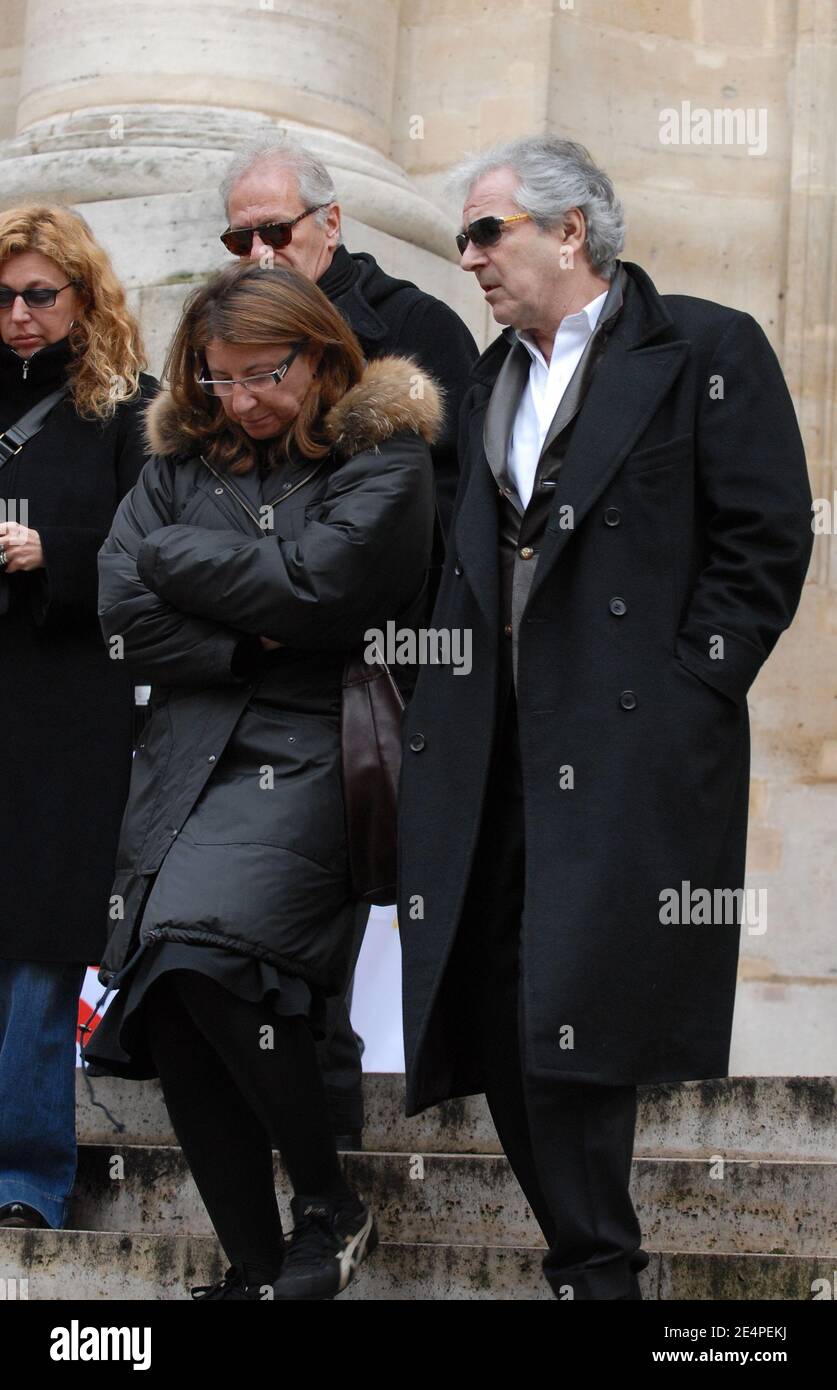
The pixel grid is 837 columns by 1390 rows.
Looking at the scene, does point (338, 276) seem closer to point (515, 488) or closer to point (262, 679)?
point (515, 488)

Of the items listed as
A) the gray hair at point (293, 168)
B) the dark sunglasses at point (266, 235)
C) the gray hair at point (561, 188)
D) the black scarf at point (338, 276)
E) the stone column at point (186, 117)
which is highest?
the stone column at point (186, 117)

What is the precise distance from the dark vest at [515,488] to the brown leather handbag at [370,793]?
25 cm

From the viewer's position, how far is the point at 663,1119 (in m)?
4.99

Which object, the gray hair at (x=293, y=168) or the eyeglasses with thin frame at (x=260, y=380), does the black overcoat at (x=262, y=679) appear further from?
the gray hair at (x=293, y=168)

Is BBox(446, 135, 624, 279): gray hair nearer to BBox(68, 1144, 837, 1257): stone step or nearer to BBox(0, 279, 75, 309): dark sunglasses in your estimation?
BBox(0, 279, 75, 309): dark sunglasses

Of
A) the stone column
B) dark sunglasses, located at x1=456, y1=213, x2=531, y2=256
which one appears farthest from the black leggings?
the stone column

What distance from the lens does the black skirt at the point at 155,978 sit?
352cm

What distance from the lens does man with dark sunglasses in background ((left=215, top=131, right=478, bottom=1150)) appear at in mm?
4570

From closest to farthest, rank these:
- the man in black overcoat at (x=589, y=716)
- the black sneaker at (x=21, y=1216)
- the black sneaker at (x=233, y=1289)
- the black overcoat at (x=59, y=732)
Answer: the man in black overcoat at (x=589, y=716)
the black sneaker at (x=233, y=1289)
the black sneaker at (x=21, y=1216)
the black overcoat at (x=59, y=732)

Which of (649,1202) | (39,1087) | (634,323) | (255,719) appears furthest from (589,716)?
(39,1087)

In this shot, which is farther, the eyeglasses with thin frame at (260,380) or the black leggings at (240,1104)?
the eyeglasses with thin frame at (260,380)

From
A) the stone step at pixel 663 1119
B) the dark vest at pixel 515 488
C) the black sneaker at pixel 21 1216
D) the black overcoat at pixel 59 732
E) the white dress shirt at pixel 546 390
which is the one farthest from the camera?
the stone step at pixel 663 1119

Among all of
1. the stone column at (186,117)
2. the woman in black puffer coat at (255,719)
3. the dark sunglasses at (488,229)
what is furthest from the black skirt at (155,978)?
the stone column at (186,117)

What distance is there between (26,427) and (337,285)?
2.36 ft
